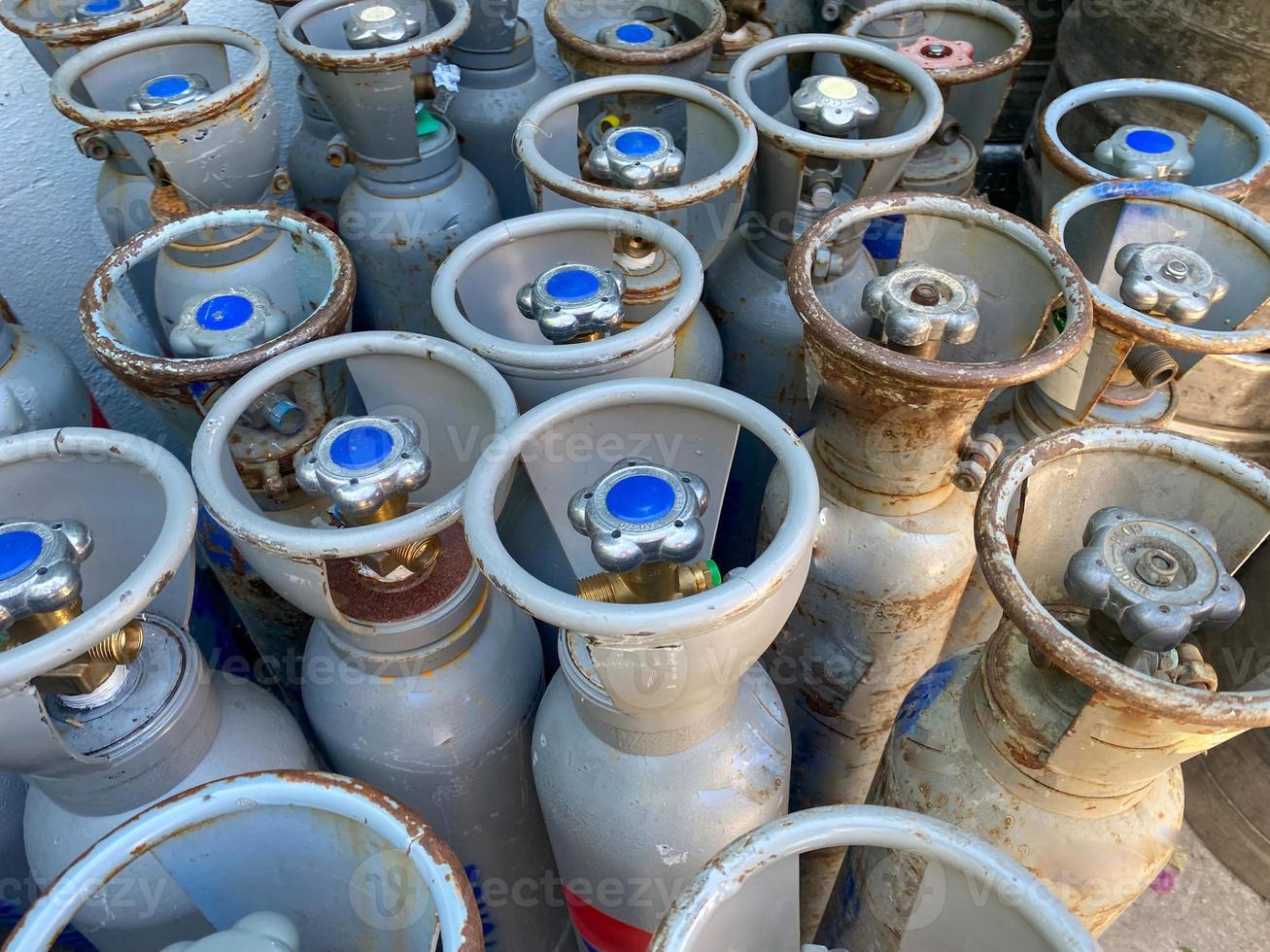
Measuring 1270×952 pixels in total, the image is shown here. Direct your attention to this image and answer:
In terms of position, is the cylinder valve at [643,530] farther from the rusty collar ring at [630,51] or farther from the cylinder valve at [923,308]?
the rusty collar ring at [630,51]

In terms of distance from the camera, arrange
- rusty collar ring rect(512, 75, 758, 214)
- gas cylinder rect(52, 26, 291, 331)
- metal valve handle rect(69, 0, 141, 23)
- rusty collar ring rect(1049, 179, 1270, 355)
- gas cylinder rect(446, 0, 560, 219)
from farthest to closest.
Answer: gas cylinder rect(446, 0, 560, 219) < metal valve handle rect(69, 0, 141, 23) < gas cylinder rect(52, 26, 291, 331) < rusty collar ring rect(512, 75, 758, 214) < rusty collar ring rect(1049, 179, 1270, 355)

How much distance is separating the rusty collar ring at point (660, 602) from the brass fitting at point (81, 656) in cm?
32

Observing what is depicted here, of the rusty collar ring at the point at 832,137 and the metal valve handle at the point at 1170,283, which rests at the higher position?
the rusty collar ring at the point at 832,137

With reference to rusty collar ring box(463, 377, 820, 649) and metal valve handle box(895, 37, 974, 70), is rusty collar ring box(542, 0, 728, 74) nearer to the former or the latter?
metal valve handle box(895, 37, 974, 70)

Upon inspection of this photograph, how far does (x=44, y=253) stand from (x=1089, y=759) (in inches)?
71.1

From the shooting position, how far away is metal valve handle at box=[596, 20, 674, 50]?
1.32 m

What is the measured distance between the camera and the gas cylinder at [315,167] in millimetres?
1617

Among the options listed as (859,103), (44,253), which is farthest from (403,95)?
(44,253)

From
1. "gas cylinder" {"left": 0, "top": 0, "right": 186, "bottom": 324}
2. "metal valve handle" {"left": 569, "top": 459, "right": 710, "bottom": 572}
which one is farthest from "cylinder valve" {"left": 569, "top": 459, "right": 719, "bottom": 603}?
"gas cylinder" {"left": 0, "top": 0, "right": 186, "bottom": 324}

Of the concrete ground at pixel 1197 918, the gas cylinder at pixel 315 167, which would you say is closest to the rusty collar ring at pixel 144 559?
the gas cylinder at pixel 315 167

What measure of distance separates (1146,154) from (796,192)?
42cm

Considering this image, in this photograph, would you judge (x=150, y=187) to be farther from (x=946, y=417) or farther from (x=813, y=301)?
(x=946, y=417)

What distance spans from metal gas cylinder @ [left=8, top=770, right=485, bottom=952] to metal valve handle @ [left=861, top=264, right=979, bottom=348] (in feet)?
2.01

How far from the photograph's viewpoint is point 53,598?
27.4 inches
